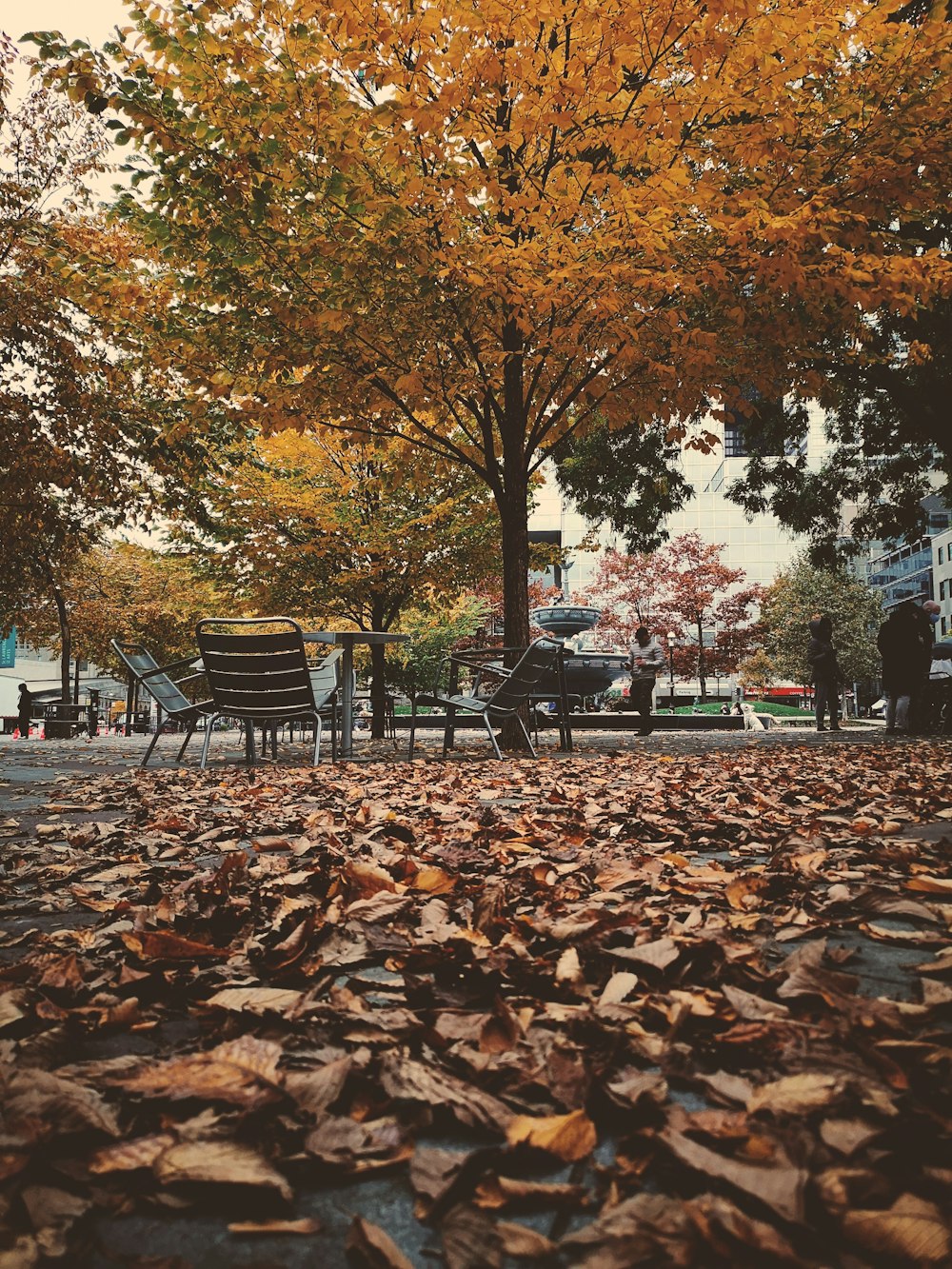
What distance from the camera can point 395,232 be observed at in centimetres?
727

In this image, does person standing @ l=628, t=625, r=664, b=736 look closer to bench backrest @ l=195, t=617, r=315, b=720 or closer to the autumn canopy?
the autumn canopy

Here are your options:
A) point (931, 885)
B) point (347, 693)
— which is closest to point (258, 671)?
point (347, 693)

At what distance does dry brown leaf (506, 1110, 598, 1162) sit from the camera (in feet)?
3.99

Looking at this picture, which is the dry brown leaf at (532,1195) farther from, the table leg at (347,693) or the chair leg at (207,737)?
the table leg at (347,693)

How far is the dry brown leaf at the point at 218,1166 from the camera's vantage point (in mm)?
1141

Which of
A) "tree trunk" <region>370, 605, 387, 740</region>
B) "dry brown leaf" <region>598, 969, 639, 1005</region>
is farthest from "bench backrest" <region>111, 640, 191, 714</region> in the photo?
"dry brown leaf" <region>598, 969, 639, 1005</region>

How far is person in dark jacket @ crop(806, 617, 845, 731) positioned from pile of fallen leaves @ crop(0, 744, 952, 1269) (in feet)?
41.7

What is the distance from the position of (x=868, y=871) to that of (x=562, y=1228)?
2127 mm

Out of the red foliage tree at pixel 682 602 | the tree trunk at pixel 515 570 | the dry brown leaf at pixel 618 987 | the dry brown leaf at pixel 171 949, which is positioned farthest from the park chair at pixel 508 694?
the red foliage tree at pixel 682 602

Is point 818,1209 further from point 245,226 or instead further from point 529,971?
point 245,226

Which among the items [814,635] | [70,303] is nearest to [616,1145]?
[70,303]

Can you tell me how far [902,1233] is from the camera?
100 cm

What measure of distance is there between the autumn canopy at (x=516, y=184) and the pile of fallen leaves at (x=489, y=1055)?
5.39m

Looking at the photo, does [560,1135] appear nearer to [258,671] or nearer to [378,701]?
[258,671]
